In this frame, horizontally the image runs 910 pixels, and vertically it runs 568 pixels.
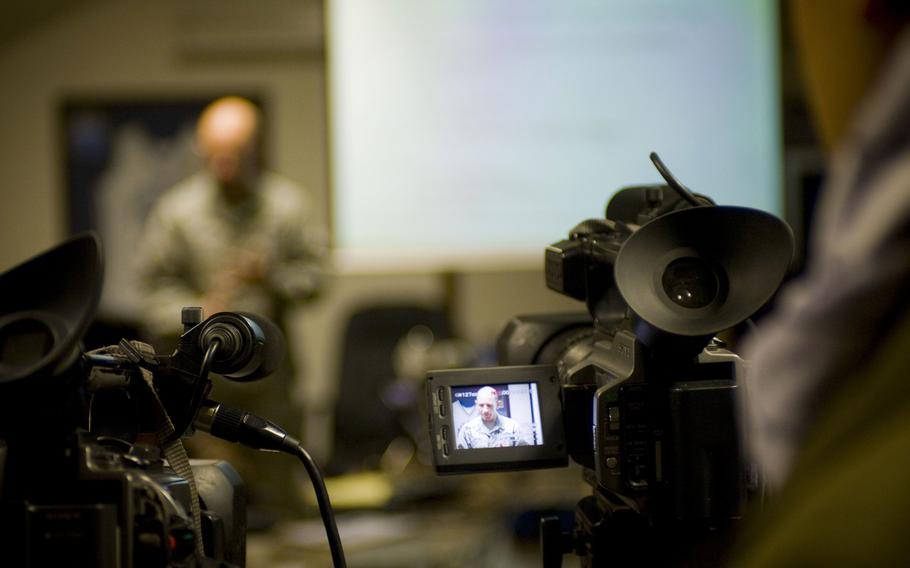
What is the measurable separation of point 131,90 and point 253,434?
14.1ft

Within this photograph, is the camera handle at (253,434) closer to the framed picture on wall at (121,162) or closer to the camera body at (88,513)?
the camera body at (88,513)

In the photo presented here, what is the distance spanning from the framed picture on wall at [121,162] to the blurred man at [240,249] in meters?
1.54

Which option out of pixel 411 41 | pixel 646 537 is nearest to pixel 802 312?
pixel 646 537

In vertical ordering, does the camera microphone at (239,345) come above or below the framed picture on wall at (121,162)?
below

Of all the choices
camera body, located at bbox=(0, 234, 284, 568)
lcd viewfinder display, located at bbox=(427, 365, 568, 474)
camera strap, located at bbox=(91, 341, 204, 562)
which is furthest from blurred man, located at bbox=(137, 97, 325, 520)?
camera body, located at bbox=(0, 234, 284, 568)

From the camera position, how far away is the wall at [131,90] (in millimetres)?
5008

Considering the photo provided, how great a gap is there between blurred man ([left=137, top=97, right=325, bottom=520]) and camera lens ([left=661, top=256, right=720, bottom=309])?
7.91 ft

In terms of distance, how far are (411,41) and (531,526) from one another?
1.53 meters

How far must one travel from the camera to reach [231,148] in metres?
3.50

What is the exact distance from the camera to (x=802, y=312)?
0.51 metres

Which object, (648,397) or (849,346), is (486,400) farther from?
(849,346)

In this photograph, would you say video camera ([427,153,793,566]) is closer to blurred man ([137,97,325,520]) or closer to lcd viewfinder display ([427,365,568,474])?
lcd viewfinder display ([427,365,568,474])

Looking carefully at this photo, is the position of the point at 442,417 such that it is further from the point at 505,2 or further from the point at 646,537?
the point at 505,2

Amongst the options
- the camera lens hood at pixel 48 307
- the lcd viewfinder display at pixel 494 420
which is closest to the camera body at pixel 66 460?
the camera lens hood at pixel 48 307
